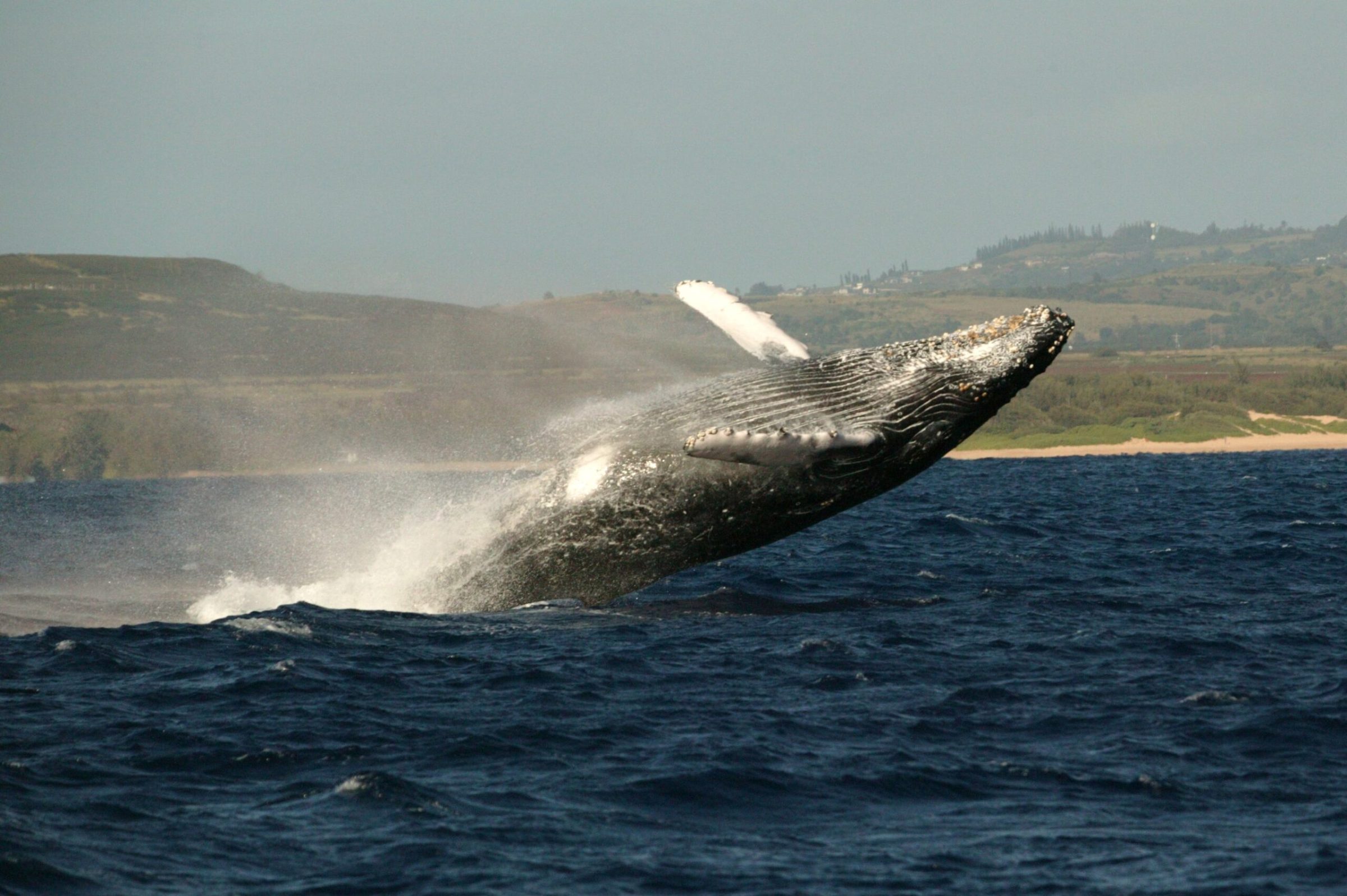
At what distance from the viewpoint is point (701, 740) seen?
34.3 ft

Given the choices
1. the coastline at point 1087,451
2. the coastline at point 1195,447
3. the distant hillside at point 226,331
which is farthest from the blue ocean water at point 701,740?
the distant hillside at point 226,331

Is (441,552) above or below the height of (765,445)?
below

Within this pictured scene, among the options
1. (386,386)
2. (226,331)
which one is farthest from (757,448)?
(226,331)

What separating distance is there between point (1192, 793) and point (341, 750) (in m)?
5.83

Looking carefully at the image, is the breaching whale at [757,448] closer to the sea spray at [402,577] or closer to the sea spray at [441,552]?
the sea spray at [441,552]

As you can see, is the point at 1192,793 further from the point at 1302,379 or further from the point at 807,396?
the point at 1302,379

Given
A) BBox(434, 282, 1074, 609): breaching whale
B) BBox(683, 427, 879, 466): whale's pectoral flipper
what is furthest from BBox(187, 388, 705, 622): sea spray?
BBox(683, 427, 879, 466): whale's pectoral flipper

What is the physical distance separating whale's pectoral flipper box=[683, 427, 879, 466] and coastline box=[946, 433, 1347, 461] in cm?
6869

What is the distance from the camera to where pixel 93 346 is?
5709 inches

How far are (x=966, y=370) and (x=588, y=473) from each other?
3986 millimetres

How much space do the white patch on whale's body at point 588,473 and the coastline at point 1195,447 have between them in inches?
2670

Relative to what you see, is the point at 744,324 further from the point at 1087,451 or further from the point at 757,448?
the point at 1087,451

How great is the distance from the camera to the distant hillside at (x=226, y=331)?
131875 mm

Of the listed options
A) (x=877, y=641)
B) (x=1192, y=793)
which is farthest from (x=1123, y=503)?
(x=1192, y=793)
